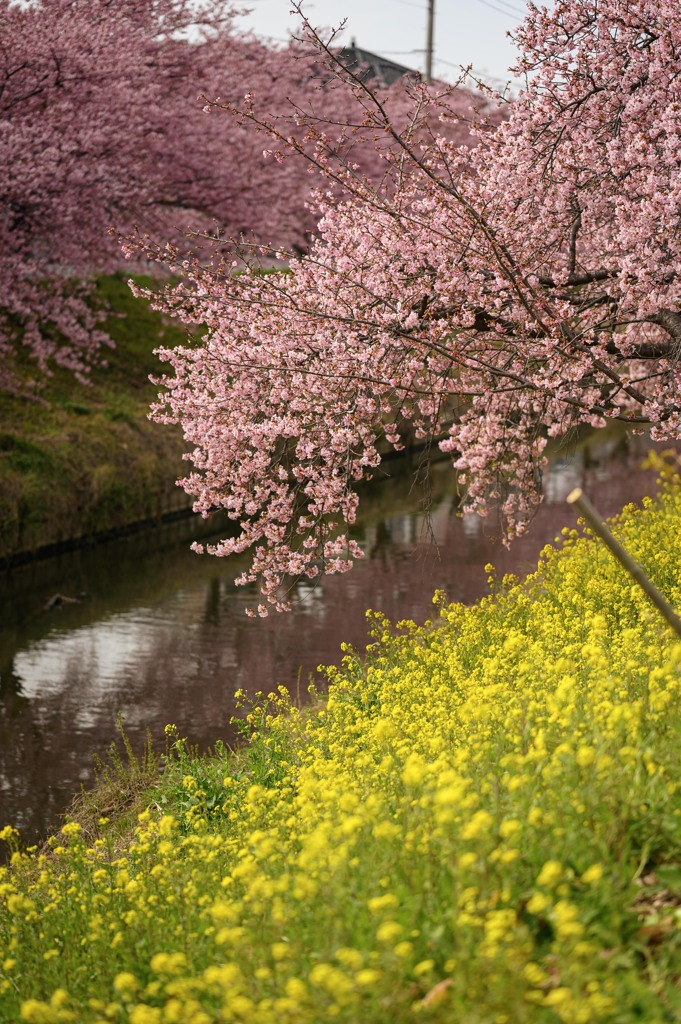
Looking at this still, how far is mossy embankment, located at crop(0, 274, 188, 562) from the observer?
1555 cm

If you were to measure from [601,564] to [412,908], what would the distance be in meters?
6.48

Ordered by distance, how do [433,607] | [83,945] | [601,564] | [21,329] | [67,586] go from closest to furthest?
1. [83,945]
2. [601,564]
3. [433,607]
4. [67,586]
5. [21,329]

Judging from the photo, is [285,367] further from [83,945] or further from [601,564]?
[83,945]

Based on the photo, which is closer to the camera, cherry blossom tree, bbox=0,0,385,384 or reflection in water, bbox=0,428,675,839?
reflection in water, bbox=0,428,675,839

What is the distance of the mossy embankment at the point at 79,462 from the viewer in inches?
612

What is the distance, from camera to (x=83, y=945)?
14.5 feet

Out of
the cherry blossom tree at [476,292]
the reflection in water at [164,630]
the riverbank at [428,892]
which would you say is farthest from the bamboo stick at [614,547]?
the reflection in water at [164,630]

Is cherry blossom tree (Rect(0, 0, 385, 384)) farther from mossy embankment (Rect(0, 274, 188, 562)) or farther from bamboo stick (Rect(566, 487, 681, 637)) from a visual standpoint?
bamboo stick (Rect(566, 487, 681, 637))

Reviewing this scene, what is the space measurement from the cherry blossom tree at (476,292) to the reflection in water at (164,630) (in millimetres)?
1252

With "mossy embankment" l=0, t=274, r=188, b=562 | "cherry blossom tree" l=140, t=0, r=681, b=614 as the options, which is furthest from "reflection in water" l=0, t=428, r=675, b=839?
"cherry blossom tree" l=140, t=0, r=681, b=614

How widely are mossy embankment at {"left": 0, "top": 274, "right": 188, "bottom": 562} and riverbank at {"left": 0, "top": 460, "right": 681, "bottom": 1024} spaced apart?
10004 mm

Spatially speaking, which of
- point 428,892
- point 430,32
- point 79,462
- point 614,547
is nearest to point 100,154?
point 79,462

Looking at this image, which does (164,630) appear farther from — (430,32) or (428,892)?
(430,32)

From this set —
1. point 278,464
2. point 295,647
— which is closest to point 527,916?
point 278,464
